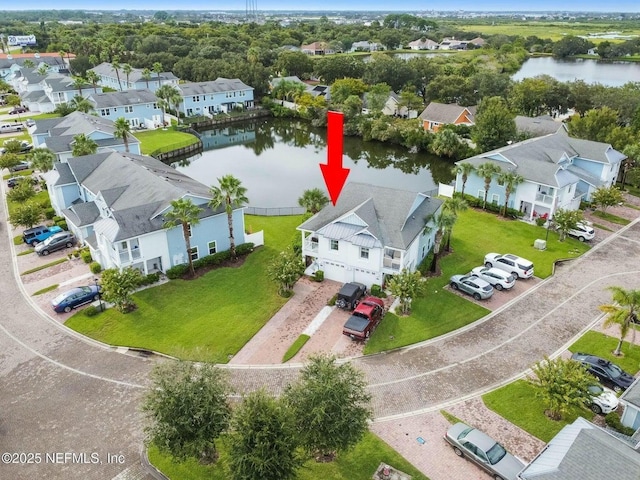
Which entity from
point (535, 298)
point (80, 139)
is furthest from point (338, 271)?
point (80, 139)

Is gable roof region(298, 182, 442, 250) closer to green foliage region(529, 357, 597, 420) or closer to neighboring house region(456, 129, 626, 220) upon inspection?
green foliage region(529, 357, 597, 420)

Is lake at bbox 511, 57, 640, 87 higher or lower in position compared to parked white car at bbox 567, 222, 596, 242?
higher

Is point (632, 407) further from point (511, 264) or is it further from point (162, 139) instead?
point (162, 139)

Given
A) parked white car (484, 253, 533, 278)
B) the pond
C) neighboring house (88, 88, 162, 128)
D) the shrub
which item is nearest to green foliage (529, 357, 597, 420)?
parked white car (484, 253, 533, 278)

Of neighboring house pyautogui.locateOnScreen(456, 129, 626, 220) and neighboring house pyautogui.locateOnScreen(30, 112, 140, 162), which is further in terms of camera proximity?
neighboring house pyautogui.locateOnScreen(30, 112, 140, 162)

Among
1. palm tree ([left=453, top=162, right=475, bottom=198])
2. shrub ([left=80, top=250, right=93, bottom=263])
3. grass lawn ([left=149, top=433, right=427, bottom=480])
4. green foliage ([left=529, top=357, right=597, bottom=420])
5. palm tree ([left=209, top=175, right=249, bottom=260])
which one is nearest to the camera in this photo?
grass lawn ([left=149, top=433, right=427, bottom=480])

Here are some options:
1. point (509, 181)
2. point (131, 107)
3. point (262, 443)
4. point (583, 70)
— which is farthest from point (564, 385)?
point (583, 70)

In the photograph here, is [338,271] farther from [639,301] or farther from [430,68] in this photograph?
[430,68]
